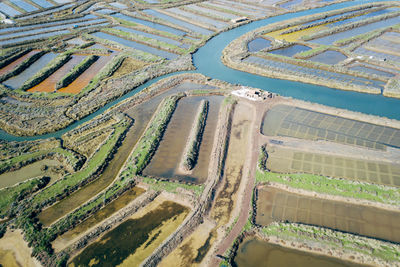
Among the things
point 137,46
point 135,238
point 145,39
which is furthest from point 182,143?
point 145,39

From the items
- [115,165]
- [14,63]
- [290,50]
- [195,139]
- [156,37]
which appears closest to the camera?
[115,165]

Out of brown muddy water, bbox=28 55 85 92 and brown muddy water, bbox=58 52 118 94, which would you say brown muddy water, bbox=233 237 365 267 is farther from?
brown muddy water, bbox=28 55 85 92

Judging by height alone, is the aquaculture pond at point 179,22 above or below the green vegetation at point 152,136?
above

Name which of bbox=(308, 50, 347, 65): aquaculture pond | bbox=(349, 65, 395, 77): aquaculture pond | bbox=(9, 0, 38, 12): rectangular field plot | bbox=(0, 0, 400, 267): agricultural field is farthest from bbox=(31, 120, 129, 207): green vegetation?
bbox=(9, 0, 38, 12): rectangular field plot

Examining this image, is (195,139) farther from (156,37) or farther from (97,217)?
(156,37)

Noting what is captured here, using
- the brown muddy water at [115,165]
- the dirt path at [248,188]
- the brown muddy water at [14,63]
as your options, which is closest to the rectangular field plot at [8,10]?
the brown muddy water at [14,63]

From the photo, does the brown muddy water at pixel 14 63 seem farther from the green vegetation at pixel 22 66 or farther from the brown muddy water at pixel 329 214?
the brown muddy water at pixel 329 214
